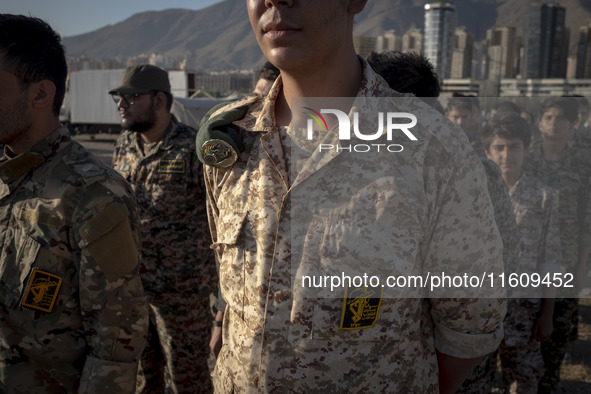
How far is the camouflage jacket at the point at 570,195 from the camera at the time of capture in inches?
174

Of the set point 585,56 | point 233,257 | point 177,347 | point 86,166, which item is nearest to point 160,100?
point 177,347

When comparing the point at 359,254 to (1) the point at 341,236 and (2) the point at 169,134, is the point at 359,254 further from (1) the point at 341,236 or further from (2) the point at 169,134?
(2) the point at 169,134

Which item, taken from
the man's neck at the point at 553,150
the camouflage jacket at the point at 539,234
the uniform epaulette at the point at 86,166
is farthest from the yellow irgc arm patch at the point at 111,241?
the man's neck at the point at 553,150

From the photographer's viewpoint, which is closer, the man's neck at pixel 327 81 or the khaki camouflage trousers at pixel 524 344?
the man's neck at pixel 327 81

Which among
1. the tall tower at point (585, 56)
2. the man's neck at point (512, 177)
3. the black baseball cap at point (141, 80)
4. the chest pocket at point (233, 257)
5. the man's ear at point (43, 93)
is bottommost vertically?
the chest pocket at point (233, 257)

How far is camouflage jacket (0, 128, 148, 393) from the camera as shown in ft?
5.41

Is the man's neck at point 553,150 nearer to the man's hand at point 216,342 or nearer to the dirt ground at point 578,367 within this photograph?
the dirt ground at point 578,367

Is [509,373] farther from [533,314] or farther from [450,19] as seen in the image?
[450,19]

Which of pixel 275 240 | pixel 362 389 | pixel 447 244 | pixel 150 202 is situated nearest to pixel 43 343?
pixel 275 240

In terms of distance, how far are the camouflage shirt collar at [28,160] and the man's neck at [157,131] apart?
176cm

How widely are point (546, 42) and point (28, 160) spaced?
81.5 meters

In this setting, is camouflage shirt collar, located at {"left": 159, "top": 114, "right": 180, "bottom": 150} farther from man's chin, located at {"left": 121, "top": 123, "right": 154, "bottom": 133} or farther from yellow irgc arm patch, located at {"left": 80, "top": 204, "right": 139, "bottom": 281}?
yellow irgc arm patch, located at {"left": 80, "top": 204, "right": 139, "bottom": 281}

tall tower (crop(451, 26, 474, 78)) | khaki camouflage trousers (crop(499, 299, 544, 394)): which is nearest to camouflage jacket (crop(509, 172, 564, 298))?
khaki camouflage trousers (crop(499, 299, 544, 394))

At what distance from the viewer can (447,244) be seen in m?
1.45
